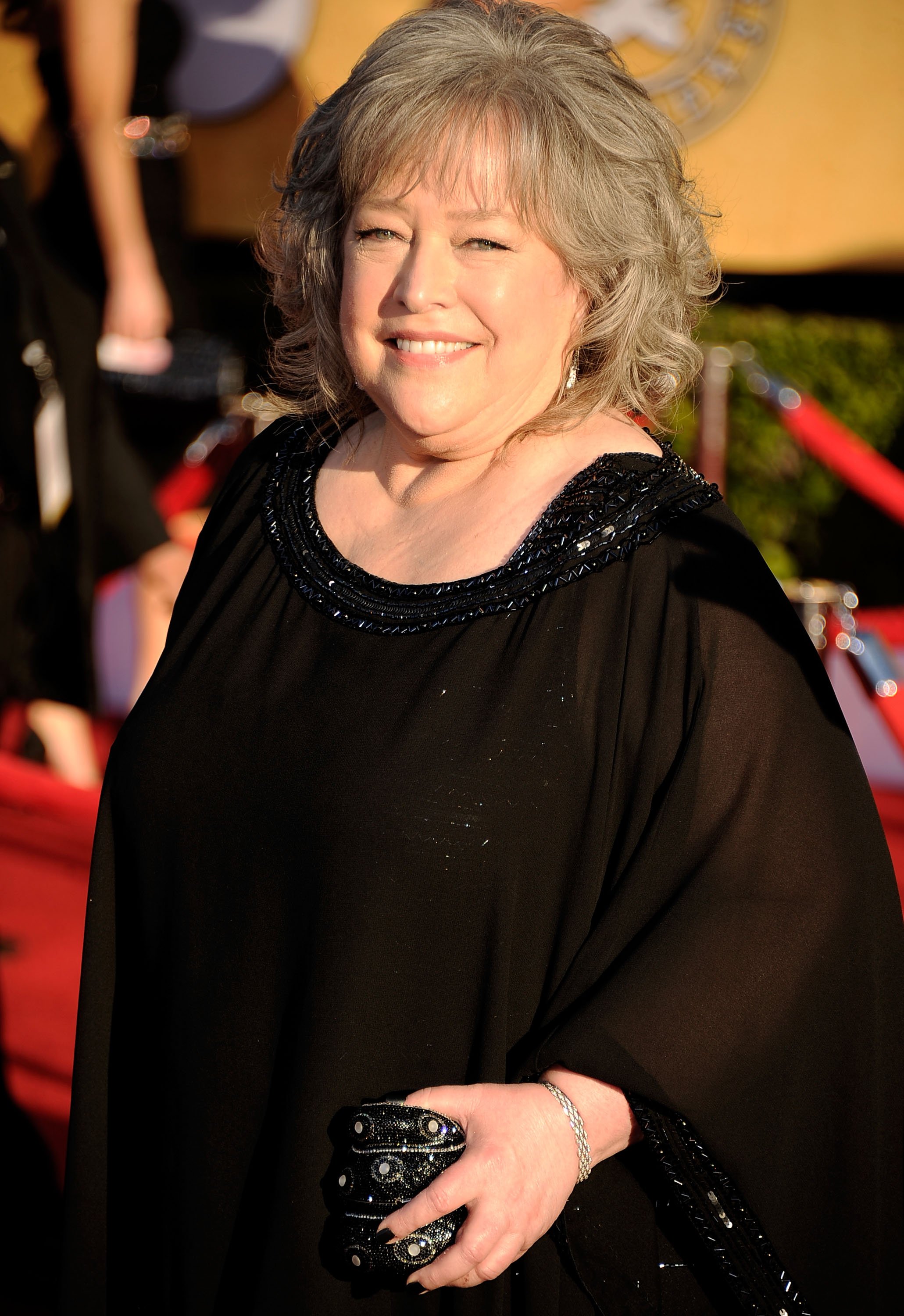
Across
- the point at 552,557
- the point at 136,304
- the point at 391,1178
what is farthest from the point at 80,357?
the point at 391,1178

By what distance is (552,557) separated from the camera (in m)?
1.41

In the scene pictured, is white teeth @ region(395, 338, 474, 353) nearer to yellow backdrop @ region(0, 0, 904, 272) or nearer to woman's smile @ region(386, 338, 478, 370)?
woman's smile @ region(386, 338, 478, 370)

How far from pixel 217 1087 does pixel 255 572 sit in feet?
2.16

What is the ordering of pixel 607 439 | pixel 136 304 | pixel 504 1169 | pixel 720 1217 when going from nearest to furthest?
pixel 504 1169 → pixel 720 1217 → pixel 607 439 → pixel 136 304

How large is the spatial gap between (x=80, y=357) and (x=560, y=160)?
13.3 ft

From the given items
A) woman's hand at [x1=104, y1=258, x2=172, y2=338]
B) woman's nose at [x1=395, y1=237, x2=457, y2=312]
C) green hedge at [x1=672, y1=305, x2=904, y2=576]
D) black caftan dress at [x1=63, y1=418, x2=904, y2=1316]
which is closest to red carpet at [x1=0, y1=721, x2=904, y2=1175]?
black caftan dress at [x1=63, y1=418, x2=904, y2=1316]

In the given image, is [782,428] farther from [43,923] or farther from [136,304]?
[43,923]

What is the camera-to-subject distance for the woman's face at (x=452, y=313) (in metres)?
1.42

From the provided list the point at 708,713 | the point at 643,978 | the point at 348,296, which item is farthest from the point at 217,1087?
the point at 348,296

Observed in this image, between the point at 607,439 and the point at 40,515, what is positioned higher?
the point at 607,439

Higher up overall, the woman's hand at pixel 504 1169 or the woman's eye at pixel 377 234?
the woman's eye at pixel 377 234

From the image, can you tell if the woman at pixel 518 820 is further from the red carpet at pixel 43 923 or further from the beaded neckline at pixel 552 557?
the red carpet at pixel 43 923

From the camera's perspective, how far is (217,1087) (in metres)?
1.51

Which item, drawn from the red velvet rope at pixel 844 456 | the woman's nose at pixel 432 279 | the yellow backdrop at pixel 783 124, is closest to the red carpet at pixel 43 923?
the red velvet rope at pixel 844 456
